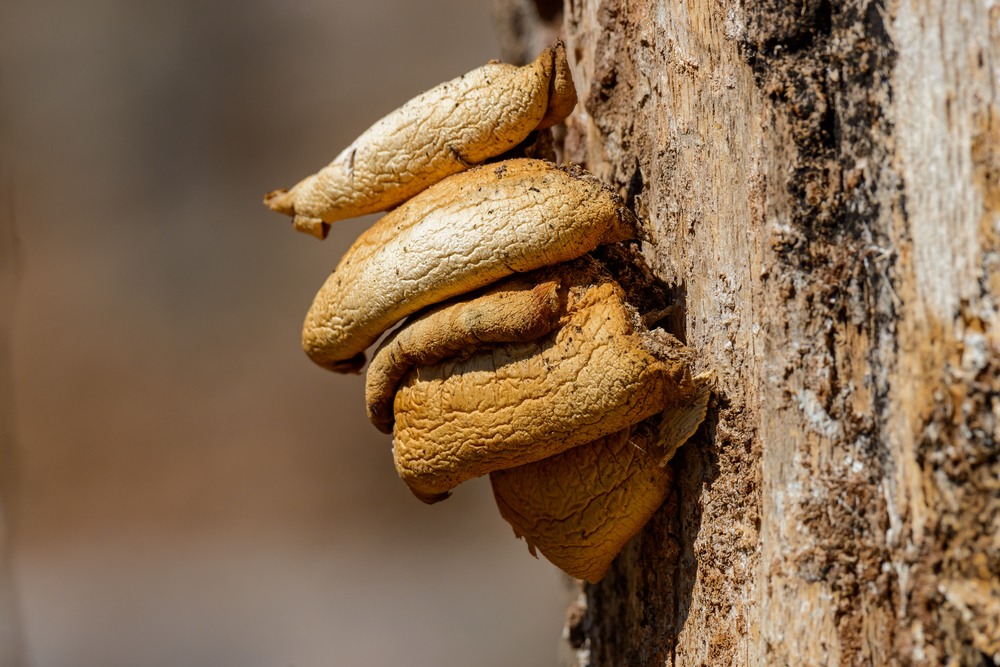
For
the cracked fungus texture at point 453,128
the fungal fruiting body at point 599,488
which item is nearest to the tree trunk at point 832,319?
the fungal fruiting body at point 599,488

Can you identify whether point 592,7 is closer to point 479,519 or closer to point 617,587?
point 617,587

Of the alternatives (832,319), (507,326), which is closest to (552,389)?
(507,326)

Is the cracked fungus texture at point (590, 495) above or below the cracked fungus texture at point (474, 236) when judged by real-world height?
below

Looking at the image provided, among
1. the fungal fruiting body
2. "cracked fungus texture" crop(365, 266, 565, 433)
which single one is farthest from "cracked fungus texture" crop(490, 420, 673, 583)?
"cracked fungus texture" crop(365, 266, 565, 433)

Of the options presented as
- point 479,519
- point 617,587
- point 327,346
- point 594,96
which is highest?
point 594,96

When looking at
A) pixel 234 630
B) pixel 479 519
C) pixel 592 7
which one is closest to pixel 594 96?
pixel 592 7

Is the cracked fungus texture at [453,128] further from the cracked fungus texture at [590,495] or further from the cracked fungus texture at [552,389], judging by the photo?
the cracked fungus texture at [590,495]

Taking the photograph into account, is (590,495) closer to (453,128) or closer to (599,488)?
(599,488)
